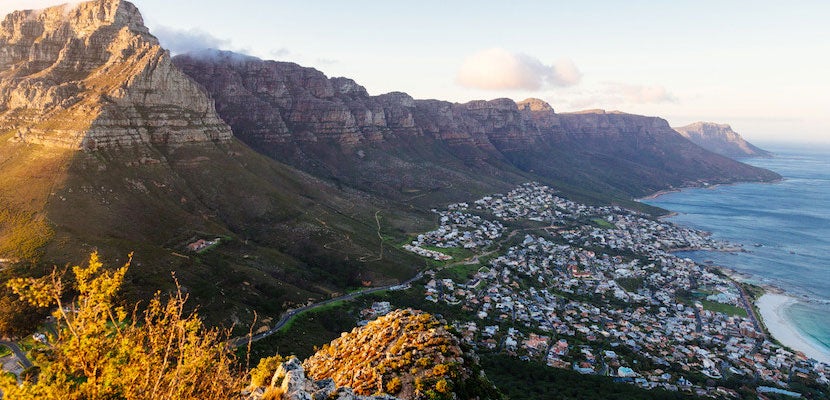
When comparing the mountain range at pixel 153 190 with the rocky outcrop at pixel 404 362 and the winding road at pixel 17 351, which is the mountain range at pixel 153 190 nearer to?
the winding road at pixel 17 351

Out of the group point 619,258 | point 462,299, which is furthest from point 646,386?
point 619,258

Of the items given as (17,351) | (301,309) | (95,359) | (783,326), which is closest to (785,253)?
(783,326)

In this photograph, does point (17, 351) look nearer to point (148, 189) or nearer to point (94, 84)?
point (148, 189)

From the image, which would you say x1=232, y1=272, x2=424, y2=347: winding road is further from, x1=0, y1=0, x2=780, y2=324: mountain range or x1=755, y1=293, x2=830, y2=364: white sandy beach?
x1=755, y1=293, x2=830, y2=364: white sandy beach

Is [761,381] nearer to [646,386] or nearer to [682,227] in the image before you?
[646,386]

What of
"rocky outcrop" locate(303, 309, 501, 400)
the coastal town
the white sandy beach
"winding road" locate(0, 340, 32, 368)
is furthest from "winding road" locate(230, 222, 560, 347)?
the white sandy beach
